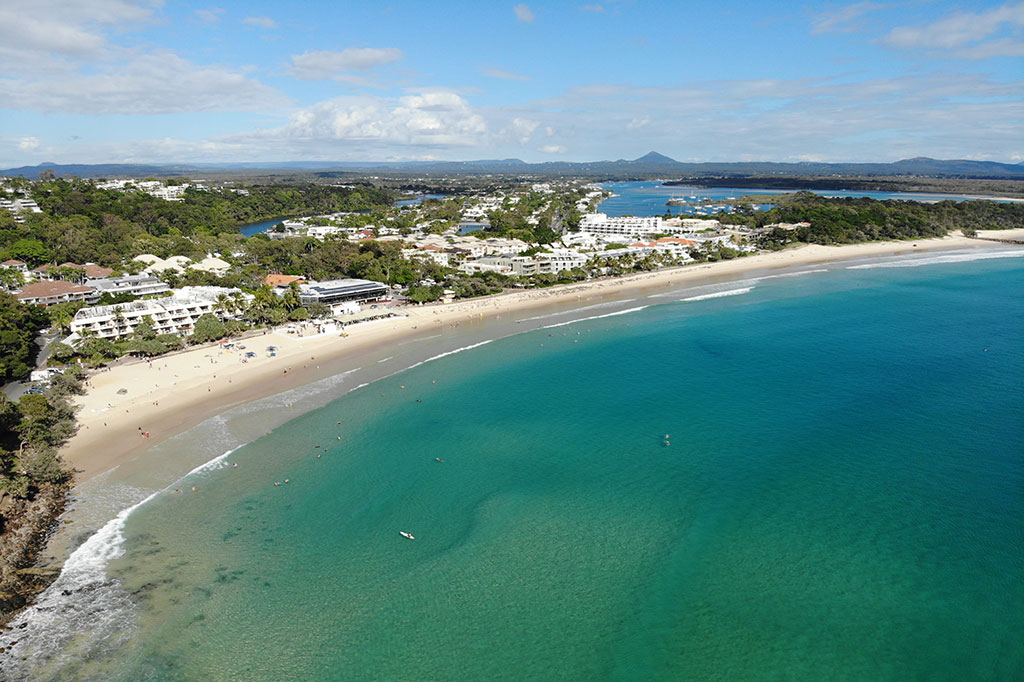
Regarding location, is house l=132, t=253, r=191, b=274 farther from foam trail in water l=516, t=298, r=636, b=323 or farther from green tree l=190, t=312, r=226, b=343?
foam trail in water l=516, t=298, r=636, b=323

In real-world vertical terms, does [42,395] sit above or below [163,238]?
below

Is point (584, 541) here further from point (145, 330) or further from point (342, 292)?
point (342, 292)

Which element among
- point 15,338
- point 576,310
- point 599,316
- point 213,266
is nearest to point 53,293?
point 213,266

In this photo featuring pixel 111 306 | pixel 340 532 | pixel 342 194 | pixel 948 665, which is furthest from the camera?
pixel 342 194

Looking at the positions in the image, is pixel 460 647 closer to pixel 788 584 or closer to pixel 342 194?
pixel 788 584

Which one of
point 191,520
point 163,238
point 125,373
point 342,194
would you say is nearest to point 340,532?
point 191,520

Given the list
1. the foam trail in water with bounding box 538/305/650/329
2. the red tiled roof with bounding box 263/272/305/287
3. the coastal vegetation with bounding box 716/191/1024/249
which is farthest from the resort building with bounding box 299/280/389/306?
the coastal vegetation with bounding box 716/191/1024/249
